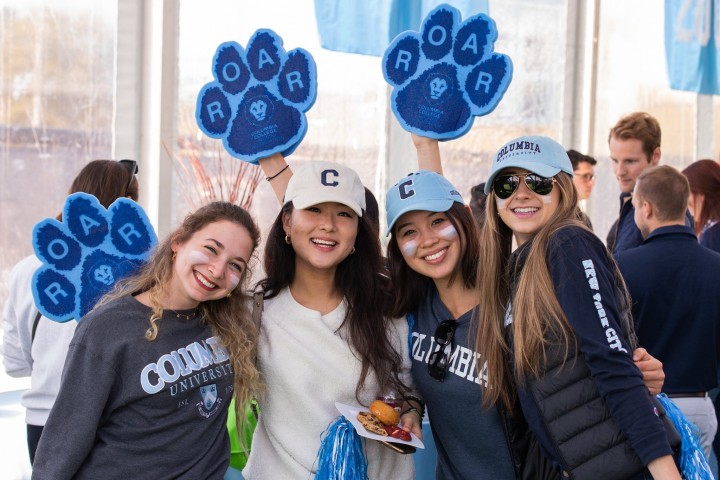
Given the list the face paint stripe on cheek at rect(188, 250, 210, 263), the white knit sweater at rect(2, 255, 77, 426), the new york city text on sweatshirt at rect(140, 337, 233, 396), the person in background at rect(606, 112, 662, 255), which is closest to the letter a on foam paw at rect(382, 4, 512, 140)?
the face paint stripe on cheek at rect(188, 250, 210, 263)

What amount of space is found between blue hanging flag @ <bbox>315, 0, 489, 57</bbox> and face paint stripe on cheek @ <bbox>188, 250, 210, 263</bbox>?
2.24m

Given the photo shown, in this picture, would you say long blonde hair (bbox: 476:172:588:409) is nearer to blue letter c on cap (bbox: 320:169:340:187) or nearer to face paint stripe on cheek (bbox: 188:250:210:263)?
blue letter c on cap (bbox: 320:169:340:187)

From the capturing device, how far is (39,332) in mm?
2375

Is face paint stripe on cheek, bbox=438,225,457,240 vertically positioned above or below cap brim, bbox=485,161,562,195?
below

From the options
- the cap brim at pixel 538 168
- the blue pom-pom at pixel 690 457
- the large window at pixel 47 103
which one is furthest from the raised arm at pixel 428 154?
the large window at pixel 47 103

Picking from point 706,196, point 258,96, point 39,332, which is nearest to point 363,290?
point 258,96

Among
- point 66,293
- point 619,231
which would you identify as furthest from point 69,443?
point 619,231

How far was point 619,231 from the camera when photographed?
11.0 feet

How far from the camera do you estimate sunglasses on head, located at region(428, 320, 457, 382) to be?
6.15 ft

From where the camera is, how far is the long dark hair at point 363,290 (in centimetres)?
189

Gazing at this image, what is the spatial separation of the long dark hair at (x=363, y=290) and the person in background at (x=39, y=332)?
2.28 feet

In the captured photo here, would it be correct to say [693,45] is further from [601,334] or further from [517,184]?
[601,334]

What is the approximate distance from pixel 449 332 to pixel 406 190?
37 cm

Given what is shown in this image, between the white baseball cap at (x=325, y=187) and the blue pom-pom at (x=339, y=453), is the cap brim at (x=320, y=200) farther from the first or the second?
the blue pom-pom at (x=339, y=453)
